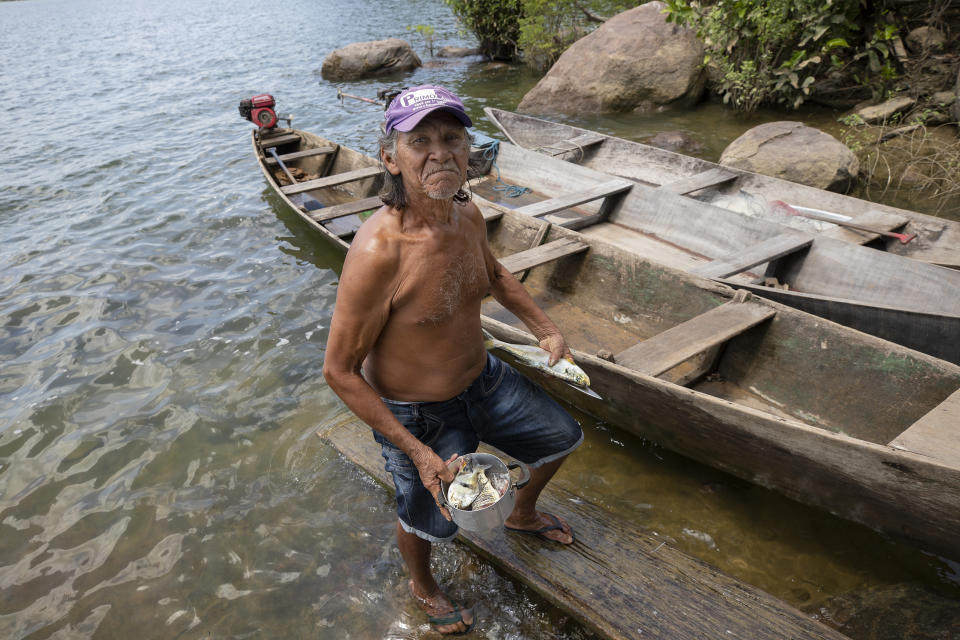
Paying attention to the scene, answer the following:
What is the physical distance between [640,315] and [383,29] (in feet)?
68.4

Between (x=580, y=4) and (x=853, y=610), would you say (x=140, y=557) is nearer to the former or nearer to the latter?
(x=853, y=610)

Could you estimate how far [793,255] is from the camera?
5.42 m

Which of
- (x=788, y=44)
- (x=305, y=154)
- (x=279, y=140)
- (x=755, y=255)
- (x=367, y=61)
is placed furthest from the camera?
(x=367, y=61)

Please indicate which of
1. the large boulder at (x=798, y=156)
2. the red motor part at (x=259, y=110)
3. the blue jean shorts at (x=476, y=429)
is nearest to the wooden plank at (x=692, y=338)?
the blue jean shorts at (x=476, y=429)

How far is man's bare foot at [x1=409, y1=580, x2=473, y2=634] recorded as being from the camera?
3105 millimetres

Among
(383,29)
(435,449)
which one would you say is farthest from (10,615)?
(383,29)

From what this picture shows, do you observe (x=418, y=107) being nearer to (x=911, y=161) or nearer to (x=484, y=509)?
(x=484, y=509)

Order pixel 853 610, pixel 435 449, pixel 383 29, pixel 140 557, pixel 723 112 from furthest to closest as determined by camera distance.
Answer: pixel 383 29 < pixel 723 112 < pixel 140 557 < pixel 853 610 < pixel 435 449

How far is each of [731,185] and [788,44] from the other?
447 centimetres

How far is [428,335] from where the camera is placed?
95.9 inches

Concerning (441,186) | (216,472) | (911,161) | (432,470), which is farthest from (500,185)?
(432,470)

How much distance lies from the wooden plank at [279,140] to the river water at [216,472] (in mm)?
758

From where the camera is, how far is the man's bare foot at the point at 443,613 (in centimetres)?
311

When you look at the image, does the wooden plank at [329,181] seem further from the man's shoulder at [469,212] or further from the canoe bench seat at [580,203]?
the man's shoulder at [469,212]
